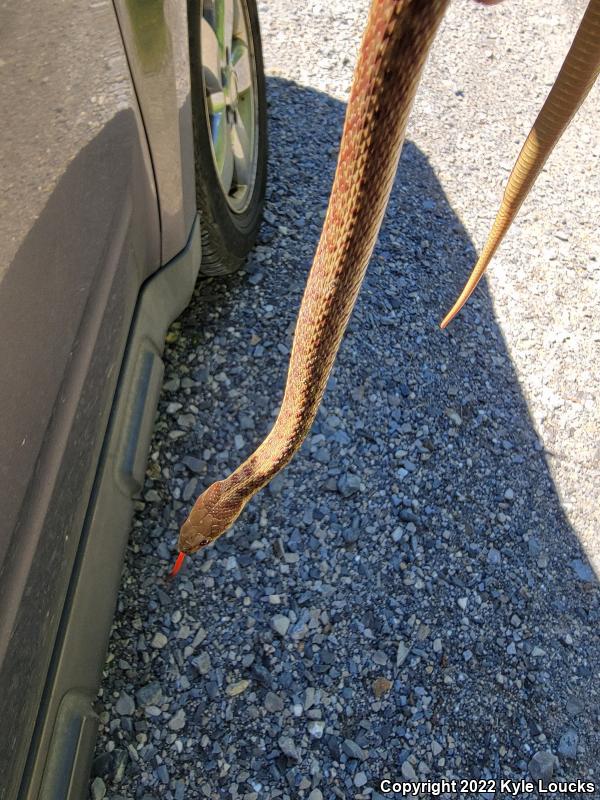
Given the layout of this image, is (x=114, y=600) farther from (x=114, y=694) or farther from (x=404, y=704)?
(x=404, y=704)

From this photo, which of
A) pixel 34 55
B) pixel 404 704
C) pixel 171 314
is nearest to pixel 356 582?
pixel 404 704

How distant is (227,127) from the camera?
2584mm

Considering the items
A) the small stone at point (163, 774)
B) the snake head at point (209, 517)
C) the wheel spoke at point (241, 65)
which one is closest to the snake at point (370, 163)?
the snake head at point (209, 517)

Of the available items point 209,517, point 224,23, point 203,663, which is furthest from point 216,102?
point 203,663

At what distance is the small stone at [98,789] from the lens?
69.7 inches

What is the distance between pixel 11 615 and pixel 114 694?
80 centimetres

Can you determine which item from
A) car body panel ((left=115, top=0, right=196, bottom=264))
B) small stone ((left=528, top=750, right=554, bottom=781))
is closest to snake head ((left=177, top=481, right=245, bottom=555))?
car body panel ((left=115, top=0, right=196, bottom=264))

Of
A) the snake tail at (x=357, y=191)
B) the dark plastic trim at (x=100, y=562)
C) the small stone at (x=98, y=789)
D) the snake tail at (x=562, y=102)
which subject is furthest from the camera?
the small stone at (x=98, y=789)

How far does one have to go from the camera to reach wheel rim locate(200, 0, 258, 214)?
2293 mm

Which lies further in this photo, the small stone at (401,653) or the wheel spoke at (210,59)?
the wheel spoke at (210,59)

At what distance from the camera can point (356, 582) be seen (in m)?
2.17

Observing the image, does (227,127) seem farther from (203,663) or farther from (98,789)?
(98,789)

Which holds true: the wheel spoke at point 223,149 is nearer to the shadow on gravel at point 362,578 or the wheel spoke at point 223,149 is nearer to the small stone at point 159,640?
the shadow on gravel at point 362,578

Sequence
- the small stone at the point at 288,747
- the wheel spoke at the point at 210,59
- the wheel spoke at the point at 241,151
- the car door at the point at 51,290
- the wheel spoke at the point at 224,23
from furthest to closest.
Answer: the wheel spoke at the point at 241,151 < the wheel spoke at the point at 224,23 < the wheel spoke at the point at 210,59 < the small stone at the point at 288,747 < the car door at the point at 51,290
